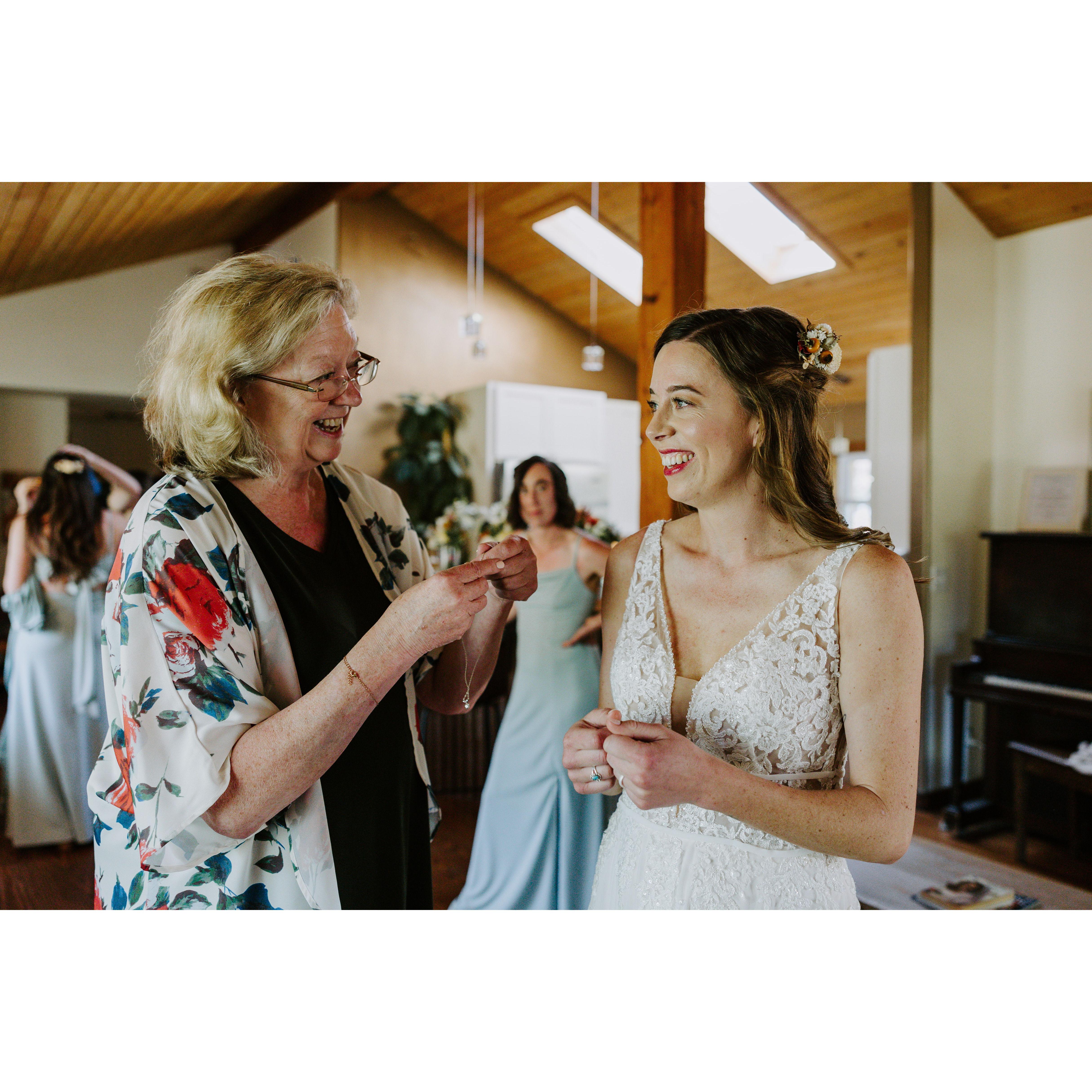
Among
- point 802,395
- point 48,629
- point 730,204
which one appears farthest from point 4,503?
point 730,204

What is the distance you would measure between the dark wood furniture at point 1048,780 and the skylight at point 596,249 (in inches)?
192

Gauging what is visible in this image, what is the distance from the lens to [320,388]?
1298 millimetres

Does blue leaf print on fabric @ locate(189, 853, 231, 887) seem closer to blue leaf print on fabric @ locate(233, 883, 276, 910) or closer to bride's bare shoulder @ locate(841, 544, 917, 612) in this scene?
blue leaf print on fabric @ locate(233, 883, 276, 910)

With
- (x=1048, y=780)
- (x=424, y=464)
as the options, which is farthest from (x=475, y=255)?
(x=1048, y=780)

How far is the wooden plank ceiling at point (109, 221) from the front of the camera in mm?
3576

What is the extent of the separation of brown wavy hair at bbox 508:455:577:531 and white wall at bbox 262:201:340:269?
11.9ft

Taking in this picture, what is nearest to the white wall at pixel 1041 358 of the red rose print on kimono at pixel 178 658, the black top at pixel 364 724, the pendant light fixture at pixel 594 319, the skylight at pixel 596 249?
the pendant light fixture at pixel 594 319

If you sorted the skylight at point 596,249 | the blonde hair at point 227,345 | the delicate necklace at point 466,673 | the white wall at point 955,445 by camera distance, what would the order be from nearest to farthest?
1. the blonde hair at point 227,345
2. the delicate necklace at point 466,673
3. the white wall at point 955,445
4. the skylight at point 596,249

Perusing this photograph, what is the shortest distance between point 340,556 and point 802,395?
2.72 ft

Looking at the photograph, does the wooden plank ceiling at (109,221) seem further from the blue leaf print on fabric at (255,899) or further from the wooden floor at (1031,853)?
the wooden floor at (1031,853)

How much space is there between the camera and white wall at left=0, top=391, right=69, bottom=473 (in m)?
5.68

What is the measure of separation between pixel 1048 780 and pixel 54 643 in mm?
5042

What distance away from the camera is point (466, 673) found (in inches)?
59.9

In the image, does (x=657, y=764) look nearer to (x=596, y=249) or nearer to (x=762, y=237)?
(x=762, y=237)
